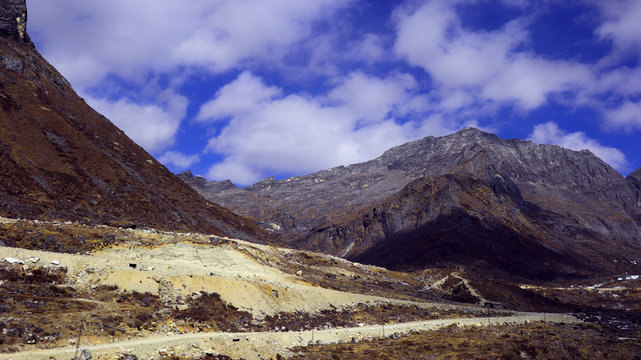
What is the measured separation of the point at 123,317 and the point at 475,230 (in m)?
123

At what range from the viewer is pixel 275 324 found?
114ft

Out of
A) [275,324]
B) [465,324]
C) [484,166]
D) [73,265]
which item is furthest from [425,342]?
[484,166]

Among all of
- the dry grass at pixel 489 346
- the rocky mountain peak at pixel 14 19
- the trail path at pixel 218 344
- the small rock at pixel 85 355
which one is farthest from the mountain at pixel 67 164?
the dry grass at pixel 489 346

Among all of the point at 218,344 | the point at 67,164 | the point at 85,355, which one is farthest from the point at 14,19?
the point at 85,355

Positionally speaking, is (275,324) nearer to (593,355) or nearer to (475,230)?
(593,355)

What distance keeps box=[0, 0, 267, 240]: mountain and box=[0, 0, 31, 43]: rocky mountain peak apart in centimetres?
15

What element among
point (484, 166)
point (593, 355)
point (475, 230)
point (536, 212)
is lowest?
point (593, 355)

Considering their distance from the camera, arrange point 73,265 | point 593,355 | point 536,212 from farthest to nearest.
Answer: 1. point 536,212
2. point 593,355
3. point 73,265

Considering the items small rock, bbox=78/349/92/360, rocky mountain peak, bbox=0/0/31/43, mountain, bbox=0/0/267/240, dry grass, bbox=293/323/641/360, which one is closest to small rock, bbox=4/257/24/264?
small rock, bbox=78/349/92/360

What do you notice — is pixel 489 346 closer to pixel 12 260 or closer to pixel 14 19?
pixel 12 260

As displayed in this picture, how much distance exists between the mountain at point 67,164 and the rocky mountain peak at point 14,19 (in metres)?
0.15

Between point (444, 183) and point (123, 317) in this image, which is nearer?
point (123, 317)

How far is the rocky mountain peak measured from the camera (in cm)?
7294

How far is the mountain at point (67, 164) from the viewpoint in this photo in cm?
5428
